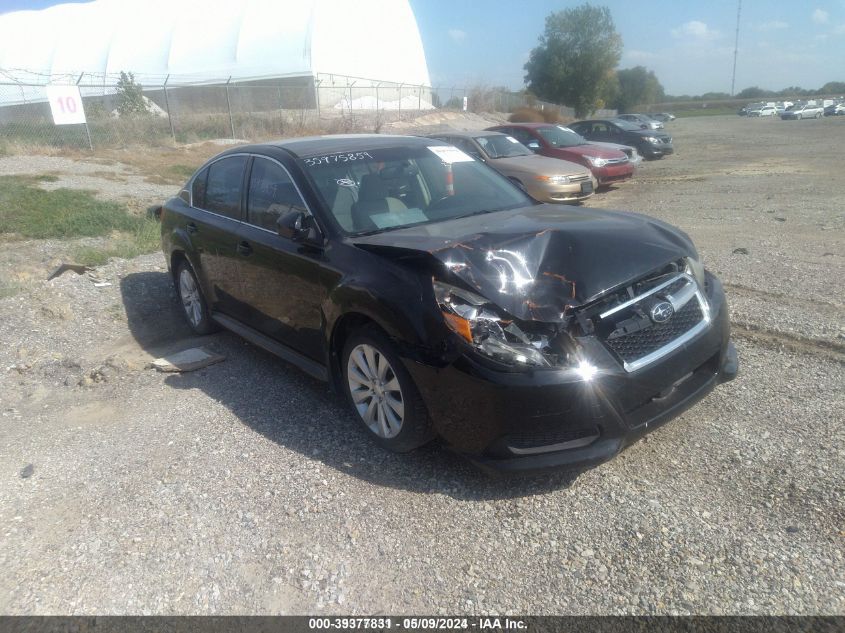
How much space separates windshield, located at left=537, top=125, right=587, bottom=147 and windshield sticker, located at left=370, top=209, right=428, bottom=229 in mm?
12087

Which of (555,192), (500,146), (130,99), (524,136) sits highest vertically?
(130,99)

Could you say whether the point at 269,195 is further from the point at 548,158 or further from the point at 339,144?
the point at 548,158

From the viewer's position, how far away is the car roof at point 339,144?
447 cm

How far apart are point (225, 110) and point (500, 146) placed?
72.8 ft

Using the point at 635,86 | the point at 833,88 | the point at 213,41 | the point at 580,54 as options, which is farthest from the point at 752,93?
the point at 213,41

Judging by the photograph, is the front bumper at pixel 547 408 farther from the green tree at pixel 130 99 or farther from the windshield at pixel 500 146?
the green tree at pixel 130 99

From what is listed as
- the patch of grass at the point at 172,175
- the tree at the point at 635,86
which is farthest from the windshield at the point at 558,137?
the tree at the point at 635,86

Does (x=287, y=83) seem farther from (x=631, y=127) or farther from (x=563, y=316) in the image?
(x=563, y=316)

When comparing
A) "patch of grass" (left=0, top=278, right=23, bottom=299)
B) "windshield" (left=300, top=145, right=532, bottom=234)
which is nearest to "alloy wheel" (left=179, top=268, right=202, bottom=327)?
"patch of grass" (left=0, top=278, right=23, bottom=299)

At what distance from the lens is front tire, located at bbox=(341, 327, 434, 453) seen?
3.28 meters

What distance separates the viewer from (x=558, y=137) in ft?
51.9

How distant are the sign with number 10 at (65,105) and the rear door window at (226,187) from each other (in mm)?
16750

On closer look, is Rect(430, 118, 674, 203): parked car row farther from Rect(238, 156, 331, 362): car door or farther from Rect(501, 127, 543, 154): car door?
Rect(238, 156, 331, 362): car door

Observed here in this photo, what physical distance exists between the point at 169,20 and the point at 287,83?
13762mm
